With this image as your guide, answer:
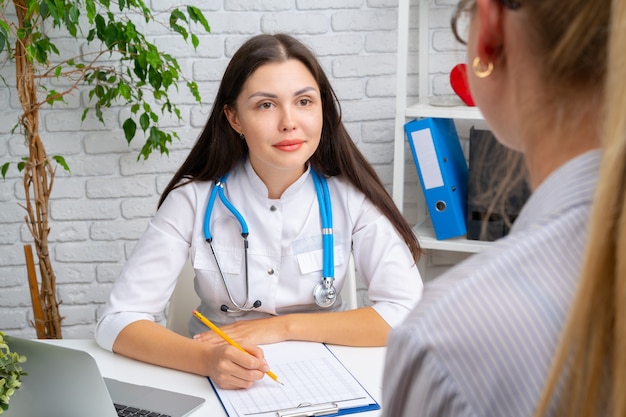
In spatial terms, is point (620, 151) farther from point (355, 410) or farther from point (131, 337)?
point (131, 337)

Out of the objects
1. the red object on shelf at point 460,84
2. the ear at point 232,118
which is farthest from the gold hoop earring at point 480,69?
the red object on shelf at point 460,84

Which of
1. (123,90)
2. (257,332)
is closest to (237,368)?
(257,332)

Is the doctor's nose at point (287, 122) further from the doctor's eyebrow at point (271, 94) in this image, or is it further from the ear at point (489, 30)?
the ear at point (489, 30)

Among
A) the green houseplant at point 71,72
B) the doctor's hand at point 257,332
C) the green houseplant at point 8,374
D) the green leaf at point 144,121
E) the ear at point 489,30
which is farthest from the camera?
the green leaf at point 144,121

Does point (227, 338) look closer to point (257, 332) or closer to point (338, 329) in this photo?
point (257, 332)

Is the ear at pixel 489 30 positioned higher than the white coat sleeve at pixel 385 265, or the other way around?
the ear at pixel 489 30

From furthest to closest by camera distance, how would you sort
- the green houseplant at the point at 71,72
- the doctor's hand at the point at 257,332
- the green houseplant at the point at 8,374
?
1. the green houseplant at the point at 71,72
2. the doctor's hand at the point at 257,332
3. the green houseplant at the point at 8,374

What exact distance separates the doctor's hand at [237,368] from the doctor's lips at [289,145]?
1.71 ft

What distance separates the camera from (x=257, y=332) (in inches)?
61.4

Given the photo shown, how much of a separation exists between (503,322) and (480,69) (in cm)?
22

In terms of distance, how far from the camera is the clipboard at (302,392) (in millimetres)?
1250

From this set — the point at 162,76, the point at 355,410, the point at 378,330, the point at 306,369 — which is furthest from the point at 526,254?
the point at 162,76

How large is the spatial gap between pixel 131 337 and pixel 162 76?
1.12 m

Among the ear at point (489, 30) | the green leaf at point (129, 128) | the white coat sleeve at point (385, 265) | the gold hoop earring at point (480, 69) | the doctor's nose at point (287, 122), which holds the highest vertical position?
the ear at point (489, 30)
